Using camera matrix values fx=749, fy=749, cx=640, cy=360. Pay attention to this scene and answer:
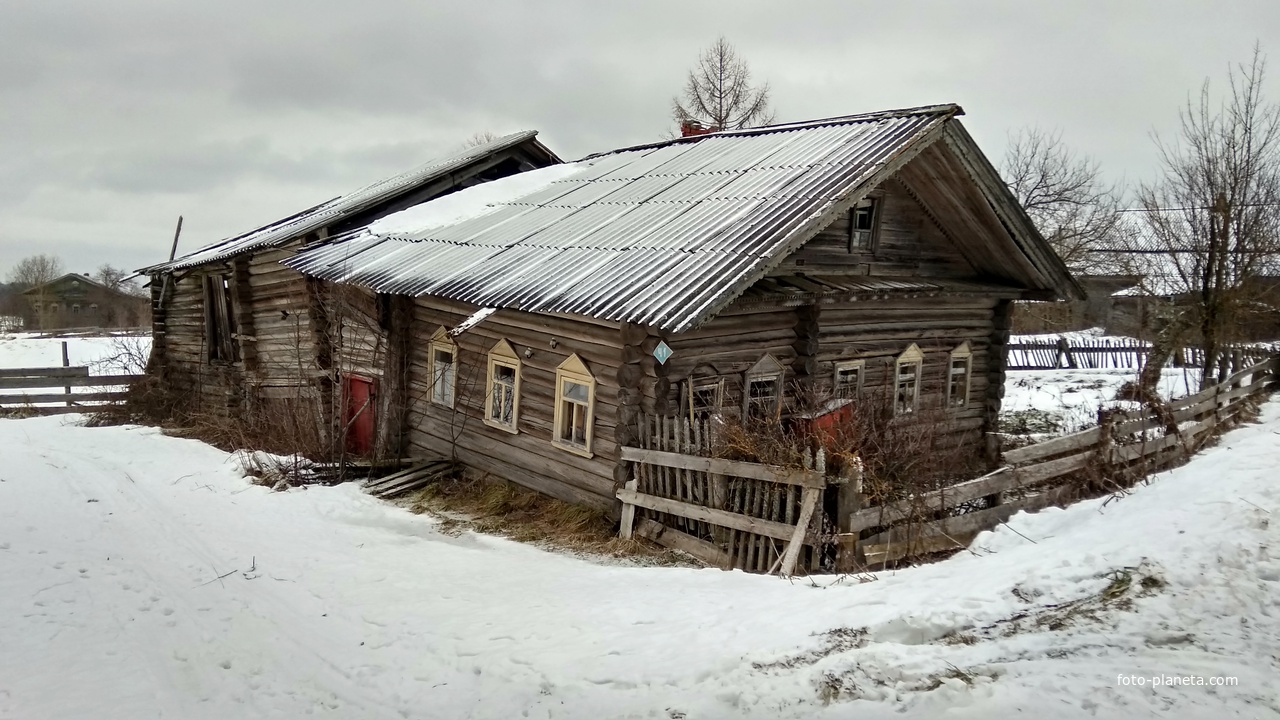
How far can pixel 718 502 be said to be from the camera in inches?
314

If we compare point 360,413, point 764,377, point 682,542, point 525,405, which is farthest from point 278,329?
point 682,542

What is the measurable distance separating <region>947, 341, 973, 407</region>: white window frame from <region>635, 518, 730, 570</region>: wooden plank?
6.91 metres

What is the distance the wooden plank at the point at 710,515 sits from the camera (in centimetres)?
735

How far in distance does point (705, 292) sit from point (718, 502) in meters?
2.26

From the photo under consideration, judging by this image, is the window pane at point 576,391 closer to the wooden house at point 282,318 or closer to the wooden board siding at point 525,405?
the wooden board siding at point 525,405

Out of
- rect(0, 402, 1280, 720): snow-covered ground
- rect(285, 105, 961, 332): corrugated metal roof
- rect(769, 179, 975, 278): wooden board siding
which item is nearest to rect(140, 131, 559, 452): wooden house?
rect(285, 105, 961, 332): corrugated metal roof

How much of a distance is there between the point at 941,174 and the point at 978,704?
877cm

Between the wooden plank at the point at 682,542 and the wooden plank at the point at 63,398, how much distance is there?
1804 centimetres

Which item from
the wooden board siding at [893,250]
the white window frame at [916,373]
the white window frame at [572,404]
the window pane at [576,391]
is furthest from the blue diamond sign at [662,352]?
the white window frame at [916,373]

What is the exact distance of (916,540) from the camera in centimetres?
736

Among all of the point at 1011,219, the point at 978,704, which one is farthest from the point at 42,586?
the point at 1011,219

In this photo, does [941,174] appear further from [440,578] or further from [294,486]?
[294,486]

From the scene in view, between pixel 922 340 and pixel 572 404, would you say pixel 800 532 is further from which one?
pixel 922 340

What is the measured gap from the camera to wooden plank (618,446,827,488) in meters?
7.09
